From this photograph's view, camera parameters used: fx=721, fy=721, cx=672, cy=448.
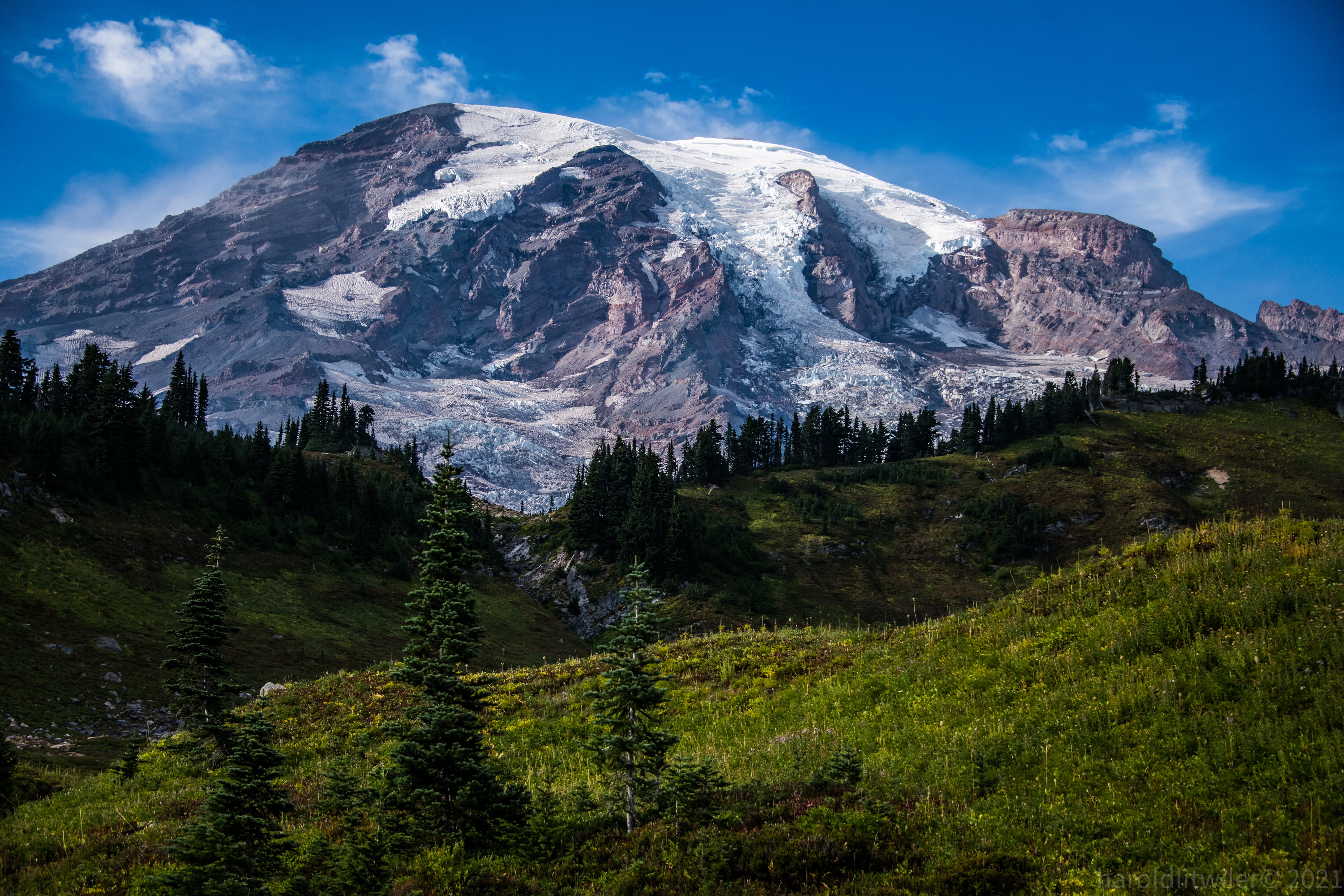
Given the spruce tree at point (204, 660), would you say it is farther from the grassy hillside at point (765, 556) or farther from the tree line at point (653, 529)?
the tree line at point (653, 529)

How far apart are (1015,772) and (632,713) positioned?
633cm

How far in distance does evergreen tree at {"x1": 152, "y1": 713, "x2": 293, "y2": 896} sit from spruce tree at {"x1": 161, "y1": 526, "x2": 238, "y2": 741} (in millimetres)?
7574

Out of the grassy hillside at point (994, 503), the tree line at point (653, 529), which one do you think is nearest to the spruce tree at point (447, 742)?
the grassy hillside at point (994, 503)

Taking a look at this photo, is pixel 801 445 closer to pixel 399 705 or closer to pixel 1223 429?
pixel 1223 429

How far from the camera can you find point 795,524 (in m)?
108

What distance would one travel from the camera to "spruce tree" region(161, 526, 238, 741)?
726 inches

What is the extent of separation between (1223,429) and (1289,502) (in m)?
38.3

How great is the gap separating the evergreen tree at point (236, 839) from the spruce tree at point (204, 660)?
24.8ft

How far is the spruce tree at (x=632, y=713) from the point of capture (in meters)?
12.4

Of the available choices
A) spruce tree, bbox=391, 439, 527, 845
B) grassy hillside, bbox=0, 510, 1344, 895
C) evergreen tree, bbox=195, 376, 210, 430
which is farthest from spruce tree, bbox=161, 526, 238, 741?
evergreen tree, bbox=195, 376, 210, 430

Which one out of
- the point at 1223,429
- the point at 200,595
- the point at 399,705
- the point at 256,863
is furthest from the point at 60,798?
the point at 1223,429

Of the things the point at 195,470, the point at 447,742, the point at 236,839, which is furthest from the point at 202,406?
the point at 447,742

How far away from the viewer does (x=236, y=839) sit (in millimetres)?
11016

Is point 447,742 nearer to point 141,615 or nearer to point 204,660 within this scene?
point 204,660
